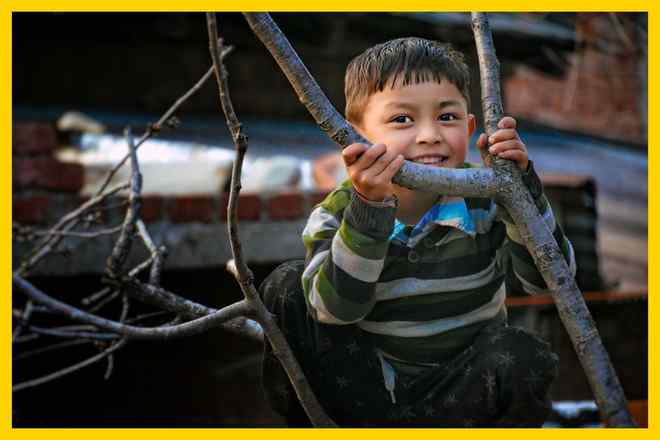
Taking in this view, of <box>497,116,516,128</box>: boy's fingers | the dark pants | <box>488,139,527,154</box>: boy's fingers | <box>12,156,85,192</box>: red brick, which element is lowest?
the dark pants

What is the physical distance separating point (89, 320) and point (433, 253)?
21.0 inches

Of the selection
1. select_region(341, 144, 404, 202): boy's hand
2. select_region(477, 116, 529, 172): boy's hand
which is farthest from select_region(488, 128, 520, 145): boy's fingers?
select_region(341, 144, 404, 202): boy's hand

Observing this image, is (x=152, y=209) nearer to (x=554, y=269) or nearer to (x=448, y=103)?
(x=448, y=103)

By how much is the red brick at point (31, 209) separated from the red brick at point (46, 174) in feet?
0.16

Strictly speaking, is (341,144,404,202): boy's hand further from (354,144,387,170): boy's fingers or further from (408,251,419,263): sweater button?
(408,251,419,263): sweater button

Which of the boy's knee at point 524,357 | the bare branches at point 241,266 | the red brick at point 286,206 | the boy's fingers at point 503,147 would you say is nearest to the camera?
the bare branches at point 241,266

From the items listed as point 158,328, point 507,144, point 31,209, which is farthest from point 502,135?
point 31,209

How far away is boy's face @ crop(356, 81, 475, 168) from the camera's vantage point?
1.23 metres

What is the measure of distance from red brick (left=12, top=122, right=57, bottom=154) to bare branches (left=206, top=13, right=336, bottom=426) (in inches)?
64.5

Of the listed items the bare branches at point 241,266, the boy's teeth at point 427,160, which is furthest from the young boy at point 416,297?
the bare branches at point 241,266

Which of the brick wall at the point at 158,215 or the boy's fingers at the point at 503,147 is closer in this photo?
the boy's fingers at the point at 503,147

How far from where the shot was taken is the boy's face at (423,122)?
1.23 metres

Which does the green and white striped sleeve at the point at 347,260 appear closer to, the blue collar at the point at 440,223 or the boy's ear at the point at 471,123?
the blue collar at the point at 440,223

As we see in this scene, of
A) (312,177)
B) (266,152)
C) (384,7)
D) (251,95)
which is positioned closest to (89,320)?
(384,7)
